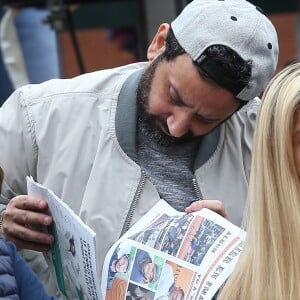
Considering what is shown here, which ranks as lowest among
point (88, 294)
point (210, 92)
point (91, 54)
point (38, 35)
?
point (91, 54)

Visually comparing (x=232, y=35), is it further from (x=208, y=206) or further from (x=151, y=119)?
(x=208, y=206)

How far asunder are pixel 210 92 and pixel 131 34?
11.2ft

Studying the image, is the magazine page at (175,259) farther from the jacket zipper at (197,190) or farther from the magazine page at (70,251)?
the jacket zipper at (197,190)

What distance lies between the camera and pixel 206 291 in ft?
5.80

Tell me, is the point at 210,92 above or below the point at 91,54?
above

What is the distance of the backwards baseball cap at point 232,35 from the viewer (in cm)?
218

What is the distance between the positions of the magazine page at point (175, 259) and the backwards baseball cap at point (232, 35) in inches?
17.0

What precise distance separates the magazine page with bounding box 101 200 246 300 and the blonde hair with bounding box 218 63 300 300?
65mm

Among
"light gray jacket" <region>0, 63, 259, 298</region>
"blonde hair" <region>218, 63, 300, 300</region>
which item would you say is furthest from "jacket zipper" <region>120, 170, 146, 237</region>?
"blonde hair" <region>218, 63, 300, 300</region>

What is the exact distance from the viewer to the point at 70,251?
79.5 inches

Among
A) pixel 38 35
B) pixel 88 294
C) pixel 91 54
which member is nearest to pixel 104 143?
pixel 88 294

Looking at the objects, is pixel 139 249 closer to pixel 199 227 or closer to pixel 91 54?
pixel 199 227

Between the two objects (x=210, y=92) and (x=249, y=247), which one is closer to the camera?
(x=249, y=247)

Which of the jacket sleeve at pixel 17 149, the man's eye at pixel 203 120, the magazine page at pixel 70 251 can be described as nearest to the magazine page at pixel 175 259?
the magazine page at pixel 70 251
